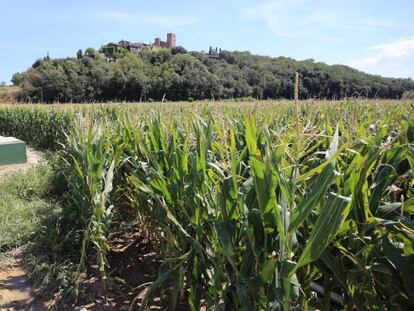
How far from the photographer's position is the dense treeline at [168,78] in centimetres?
2434

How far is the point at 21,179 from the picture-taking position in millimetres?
6336

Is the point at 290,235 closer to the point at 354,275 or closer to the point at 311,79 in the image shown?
the point at 354,275

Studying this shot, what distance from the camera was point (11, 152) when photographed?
9.12 metres

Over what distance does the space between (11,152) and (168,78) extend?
26.2 metres

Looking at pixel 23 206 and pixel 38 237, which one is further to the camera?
pixel 23 206

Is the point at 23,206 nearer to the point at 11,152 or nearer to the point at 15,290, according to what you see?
the point at 15,290

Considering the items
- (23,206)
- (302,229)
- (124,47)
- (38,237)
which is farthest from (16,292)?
(124,47)

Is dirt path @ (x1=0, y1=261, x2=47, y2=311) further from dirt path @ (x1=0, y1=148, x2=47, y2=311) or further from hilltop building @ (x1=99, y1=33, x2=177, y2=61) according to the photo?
hilltop building @ (x1=99, y1=33, x2=177, y2=61)

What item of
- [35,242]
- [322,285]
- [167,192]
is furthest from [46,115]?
[322,285]

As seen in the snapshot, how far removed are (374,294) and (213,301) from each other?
796 millimetres

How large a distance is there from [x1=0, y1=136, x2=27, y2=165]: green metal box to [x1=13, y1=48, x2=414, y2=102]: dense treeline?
14934 mm

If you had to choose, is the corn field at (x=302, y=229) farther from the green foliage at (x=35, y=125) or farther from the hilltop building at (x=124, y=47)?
the hilltop building at (x=124, y=47)

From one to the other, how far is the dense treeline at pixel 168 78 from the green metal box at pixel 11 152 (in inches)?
588

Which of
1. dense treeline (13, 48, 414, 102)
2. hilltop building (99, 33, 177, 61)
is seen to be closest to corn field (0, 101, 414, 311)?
dense treeline (13, 48, 414, 102)
